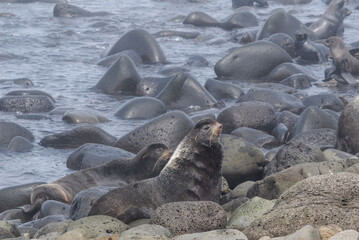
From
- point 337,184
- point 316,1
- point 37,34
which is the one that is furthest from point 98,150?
point 316,1

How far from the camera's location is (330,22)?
21.5 m

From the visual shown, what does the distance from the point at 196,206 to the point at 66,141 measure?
5322 mm

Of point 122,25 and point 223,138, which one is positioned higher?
point 223,138

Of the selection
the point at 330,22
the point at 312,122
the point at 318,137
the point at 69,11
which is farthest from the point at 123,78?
the point at 69,11

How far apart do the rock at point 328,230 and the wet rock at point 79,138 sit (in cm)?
603

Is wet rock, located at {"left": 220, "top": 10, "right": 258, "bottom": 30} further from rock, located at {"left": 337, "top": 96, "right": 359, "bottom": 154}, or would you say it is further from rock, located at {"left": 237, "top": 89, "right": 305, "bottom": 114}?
rock, located at {"left": 337, "top": 96, "right": 359, "bottom": 154}

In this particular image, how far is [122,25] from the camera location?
2303cm

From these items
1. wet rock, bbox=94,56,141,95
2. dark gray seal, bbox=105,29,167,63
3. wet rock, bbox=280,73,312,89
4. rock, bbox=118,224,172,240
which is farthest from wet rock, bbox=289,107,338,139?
dark gray seal, bbox=105,29,167,63

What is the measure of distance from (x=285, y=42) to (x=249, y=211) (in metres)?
12.2

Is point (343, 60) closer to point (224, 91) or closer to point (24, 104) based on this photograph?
point (224, 91)

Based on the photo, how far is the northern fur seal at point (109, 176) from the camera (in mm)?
7656

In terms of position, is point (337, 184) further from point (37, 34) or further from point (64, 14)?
point (64, 14)

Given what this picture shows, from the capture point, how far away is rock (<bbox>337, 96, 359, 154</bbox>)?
9.13 m

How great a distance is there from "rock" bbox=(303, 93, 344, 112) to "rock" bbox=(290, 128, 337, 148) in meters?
2.58
